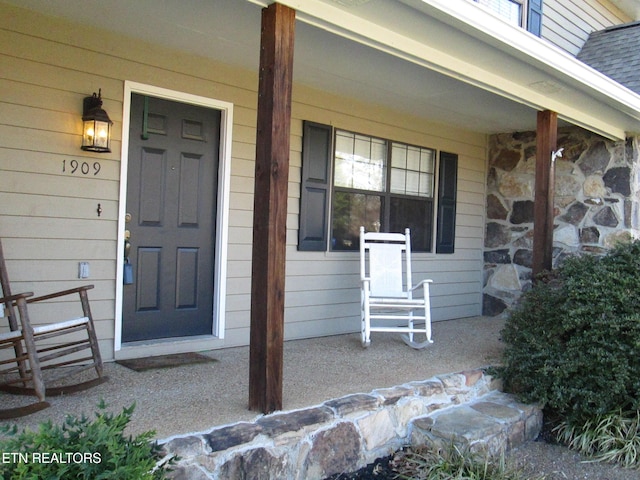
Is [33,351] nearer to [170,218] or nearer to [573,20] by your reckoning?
[170,218]

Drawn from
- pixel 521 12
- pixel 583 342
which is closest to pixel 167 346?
pixel 583 342

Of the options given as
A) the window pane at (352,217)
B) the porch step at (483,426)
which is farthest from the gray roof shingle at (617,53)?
the porch step at (483,426)

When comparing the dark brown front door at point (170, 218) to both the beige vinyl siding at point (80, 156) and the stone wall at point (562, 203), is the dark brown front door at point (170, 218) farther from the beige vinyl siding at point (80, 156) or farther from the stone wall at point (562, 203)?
the stone wall at point (562, 203)

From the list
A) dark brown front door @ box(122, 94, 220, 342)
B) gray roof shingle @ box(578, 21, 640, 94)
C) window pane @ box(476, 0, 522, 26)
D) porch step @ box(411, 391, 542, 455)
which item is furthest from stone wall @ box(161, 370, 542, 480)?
window pane @ box(476, 0, 522, 26)

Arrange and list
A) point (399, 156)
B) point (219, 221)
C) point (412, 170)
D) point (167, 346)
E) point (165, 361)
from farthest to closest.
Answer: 1. point (412, 170)
2. point (399, 156)
3. point (219, 221)
4. point (167, 346)
5. point (165, 361)

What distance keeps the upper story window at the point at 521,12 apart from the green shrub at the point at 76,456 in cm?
514

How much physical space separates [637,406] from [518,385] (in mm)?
672

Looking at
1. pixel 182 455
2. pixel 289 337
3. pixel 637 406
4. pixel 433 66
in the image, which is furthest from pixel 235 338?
pixel 637 406

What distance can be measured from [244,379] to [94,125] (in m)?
1.69

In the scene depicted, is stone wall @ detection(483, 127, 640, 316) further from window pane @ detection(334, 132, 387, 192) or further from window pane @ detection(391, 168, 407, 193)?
window pane @ detection(334, 132, 387, 192)

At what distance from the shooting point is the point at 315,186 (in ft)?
14.6

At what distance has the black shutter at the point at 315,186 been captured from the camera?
4.36m

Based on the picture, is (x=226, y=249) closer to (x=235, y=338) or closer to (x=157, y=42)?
(x=235, y=338)

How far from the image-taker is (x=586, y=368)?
10.7 ft
